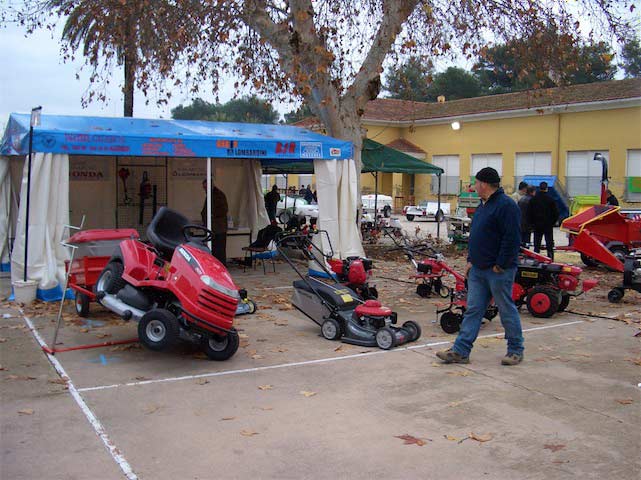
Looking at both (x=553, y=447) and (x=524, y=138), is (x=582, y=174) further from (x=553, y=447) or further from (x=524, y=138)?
(x=553, y=447)

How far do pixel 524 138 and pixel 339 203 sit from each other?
26827 millimetres

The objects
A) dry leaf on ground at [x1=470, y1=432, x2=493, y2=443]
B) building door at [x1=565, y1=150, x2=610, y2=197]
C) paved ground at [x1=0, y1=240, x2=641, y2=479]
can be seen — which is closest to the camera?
paved ground at [x1=0, y1=240, x2=641, y2=479]

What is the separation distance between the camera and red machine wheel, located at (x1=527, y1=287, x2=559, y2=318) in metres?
8.77

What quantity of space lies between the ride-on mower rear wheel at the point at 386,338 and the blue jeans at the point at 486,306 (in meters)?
0.72

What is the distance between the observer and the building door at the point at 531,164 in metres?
35.4

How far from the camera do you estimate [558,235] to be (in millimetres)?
25500

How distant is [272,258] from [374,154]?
201 inches

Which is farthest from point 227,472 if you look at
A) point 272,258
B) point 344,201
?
point 272,258

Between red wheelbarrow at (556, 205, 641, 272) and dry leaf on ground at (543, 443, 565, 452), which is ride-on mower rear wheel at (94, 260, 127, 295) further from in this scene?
red wheelbarrow at (556, 205, 641, 272)

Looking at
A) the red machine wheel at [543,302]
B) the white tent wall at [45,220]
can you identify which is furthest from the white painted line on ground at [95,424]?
the red machine wheel at [543,302]

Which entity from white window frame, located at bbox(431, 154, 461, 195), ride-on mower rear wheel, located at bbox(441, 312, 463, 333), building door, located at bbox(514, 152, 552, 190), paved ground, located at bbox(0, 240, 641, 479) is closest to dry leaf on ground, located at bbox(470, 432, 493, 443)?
paved ground, located at bbox(0, 240, 641, 479)

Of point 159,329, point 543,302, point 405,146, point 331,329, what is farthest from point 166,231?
point 405,146

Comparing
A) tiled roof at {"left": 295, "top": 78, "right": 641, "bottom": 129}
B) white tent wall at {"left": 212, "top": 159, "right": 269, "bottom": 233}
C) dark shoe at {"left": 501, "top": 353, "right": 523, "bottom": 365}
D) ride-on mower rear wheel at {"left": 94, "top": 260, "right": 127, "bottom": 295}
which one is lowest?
dark shoe at {"left": 501, "top": 353, "right": 523, "bottom": 365}

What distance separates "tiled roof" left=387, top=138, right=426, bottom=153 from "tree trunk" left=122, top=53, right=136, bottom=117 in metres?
22.8
